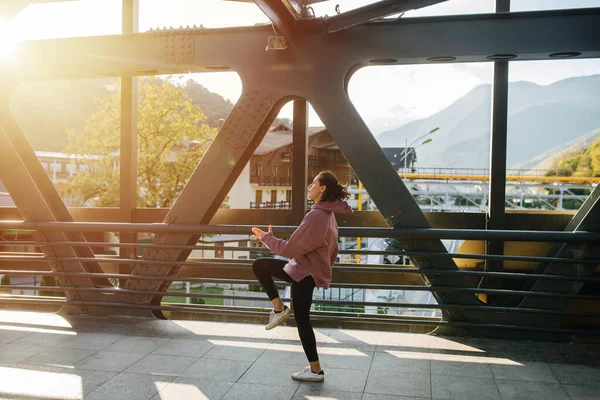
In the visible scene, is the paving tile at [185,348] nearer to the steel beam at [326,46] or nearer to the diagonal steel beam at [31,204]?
the diagonal steel beam at [31,204]

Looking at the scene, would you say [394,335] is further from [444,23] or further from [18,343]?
[18,343]

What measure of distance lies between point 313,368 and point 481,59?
337 cm

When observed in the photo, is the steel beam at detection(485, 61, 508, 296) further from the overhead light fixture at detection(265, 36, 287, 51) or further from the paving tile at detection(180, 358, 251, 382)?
the paving tile at detection(180, 358, 251, 382)

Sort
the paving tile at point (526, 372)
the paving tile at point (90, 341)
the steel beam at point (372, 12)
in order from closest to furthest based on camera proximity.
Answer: the paving tile at point (526, 372) < the steel beam at point (372, 12) < the paving tile at point (90, 341)

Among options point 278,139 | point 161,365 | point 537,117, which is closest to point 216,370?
point 161,365

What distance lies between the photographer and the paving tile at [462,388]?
3699 mm

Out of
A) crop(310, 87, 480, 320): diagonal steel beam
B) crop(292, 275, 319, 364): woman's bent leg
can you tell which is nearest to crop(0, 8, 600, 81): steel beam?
crop(310, 87, 480, 320): diagonal steel beam

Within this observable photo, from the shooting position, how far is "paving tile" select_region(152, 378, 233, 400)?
3.68 m

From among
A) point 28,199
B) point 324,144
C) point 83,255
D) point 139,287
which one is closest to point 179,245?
point 139,287

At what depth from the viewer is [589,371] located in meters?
4.22

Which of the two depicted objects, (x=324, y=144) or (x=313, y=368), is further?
(x=324, y=144)

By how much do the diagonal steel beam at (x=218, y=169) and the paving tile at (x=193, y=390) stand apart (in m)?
2.00

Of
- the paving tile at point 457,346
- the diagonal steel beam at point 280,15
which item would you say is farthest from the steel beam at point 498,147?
the diagonal steel beam at point 280,15

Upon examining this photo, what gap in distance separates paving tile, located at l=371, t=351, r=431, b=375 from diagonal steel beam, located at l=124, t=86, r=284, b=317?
96.2 inches
